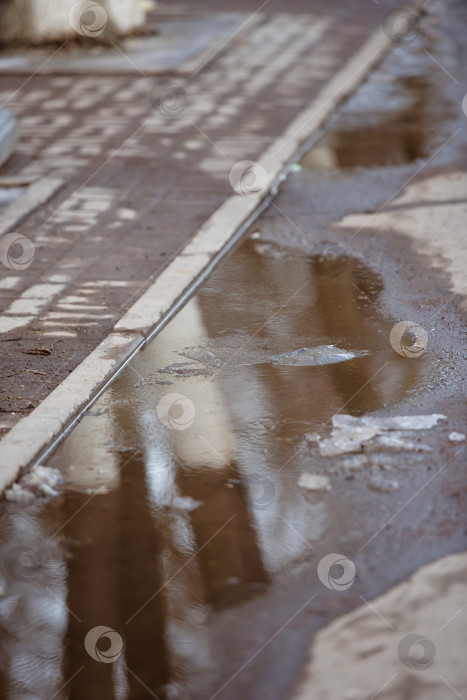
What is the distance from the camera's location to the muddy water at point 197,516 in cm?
287

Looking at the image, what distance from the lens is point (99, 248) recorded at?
603cm

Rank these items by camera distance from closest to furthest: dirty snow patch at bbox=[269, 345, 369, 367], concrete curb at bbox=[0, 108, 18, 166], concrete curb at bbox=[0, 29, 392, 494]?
concrete curb at bbox=[0, 29, 392, 494]
dirty snow patch at bbox=[269, 345, 369, 367]
concrete curb at bbox=[0, 108, 18, 166]

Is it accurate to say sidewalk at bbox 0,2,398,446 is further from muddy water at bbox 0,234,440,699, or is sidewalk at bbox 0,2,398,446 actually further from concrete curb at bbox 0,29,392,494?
muddy water at bbox 0,234,440,699

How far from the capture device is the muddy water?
287 cm

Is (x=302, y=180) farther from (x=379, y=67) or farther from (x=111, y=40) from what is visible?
(x=111, y=40)

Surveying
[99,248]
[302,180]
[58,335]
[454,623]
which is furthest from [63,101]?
[454,623]

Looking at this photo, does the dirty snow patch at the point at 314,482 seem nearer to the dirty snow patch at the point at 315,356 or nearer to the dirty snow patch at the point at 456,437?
the dirty snow patch at the point at 456,437

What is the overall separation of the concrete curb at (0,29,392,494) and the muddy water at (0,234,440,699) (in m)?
0.09

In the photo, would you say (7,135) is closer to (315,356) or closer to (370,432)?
(315,356)

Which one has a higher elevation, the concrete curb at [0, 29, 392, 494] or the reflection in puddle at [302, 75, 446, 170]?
the concrete curb at [0, 29, 392, 494]

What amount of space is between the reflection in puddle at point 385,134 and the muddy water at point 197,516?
3.04 meters

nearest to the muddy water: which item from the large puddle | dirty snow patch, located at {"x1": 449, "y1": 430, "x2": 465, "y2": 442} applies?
the large puddle

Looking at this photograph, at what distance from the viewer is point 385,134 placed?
8469 mm

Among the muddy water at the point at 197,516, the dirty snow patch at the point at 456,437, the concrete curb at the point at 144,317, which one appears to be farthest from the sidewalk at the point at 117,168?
the dirty snow patch at the point at 456,437
